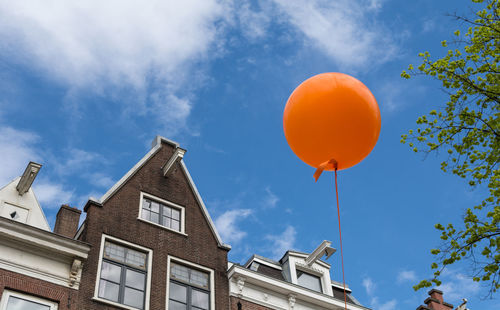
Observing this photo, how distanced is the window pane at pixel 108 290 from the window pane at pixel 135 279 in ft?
1.31

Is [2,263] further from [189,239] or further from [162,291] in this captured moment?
[189,239]

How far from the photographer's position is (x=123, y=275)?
54.1 feet

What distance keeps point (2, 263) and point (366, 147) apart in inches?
404

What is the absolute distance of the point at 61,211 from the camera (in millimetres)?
17969

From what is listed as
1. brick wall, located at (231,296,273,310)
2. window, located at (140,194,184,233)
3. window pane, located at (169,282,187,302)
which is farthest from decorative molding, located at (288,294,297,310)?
window, located at (140,194,184,233)

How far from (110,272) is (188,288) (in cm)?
252

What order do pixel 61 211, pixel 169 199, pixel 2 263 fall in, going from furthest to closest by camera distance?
pixel 169 199, pixel 61 211, pixel 2 263

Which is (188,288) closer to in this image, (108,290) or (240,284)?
(240,284)

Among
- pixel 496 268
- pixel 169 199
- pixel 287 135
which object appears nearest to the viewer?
pixel 287 135

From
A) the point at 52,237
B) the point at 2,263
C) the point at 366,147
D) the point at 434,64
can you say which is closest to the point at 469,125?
the point at 434,64

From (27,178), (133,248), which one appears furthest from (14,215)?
(133,248)

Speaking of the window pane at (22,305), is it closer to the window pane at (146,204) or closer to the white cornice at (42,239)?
the white cornice at (42,239)

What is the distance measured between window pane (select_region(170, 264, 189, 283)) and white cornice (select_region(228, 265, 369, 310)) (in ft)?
5.02

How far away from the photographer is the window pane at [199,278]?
58.9 feet
